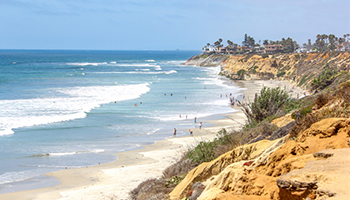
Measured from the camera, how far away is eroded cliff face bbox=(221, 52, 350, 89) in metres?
62.4

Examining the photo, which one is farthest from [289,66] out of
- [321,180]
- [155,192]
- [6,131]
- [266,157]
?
[321,180]

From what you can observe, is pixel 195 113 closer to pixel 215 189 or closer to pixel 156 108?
pixel 156 108

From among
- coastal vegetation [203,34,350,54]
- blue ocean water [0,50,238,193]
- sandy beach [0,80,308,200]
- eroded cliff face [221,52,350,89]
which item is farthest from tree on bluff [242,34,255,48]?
sandy beach [0,80,308,200]

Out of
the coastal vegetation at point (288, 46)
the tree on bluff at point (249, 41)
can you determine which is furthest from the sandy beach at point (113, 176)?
the tree on bluff at point (249, 41)

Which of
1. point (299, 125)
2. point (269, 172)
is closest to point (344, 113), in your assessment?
point (299, 125)

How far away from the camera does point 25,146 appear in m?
23.5

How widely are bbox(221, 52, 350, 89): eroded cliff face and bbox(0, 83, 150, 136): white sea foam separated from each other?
99.4ft

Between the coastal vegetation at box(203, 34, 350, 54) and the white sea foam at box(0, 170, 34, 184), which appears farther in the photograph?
the coastal vegetation at box(203, 34, 350, 54)

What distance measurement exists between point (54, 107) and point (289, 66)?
183ft

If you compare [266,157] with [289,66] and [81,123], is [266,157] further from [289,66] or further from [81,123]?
[289,66]

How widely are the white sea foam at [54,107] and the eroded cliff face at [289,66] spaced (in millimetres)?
30312

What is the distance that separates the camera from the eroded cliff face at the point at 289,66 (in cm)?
6236

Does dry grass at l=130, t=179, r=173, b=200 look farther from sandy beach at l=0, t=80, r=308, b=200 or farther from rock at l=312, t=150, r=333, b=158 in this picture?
rock at l=312, t=150, r=333, b=158

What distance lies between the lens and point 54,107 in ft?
125
